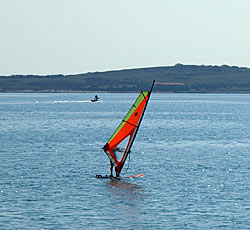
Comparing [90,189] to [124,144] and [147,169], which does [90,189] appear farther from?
[147,169]

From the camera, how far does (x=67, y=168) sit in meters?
67.7

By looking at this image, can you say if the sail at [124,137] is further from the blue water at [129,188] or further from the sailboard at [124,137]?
the blue water at [129,188]

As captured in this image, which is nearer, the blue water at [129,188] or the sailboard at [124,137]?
the blue water at [129,188]

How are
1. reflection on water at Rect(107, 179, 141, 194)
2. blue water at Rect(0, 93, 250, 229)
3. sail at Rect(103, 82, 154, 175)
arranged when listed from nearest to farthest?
1. blue water at Rect(0, 93, 250, 229)
2. reflection on water at Rect(107, 179, 141, 194)
3. sail at Rect(103, 82, 154, 175)

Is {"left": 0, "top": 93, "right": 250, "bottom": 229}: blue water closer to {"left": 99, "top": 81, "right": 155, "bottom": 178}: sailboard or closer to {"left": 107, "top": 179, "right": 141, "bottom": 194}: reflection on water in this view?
{"left": 107, "top": 179, "right": 141, "bottom": 194}: reflection on water

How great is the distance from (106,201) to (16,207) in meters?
6.63

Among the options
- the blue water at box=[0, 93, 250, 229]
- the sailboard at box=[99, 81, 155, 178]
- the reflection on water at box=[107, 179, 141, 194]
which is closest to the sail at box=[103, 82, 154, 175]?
the sailboard at box=[99, 81, 155, 178]

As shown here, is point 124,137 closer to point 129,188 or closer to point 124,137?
point 124,137

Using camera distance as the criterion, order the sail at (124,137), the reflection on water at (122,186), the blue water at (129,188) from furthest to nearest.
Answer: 1. the sail at (124,137)
2. the reflection on water at (122,186)
3. the blue water at (129,188)

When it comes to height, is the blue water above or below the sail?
below

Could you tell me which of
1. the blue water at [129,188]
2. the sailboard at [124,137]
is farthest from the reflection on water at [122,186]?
the sailboard at [124,137]

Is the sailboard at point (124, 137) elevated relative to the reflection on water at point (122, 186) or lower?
elevated

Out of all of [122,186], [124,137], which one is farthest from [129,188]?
[124,137]

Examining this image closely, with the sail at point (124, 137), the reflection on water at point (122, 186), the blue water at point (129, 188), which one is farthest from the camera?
the sail at point (124, 137)
